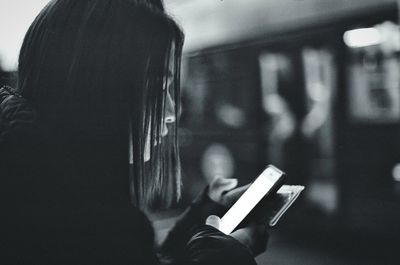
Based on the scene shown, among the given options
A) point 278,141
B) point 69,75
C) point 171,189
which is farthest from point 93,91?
point 278,141

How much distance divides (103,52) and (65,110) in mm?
140

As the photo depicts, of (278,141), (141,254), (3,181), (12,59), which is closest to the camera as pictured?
(3,181)

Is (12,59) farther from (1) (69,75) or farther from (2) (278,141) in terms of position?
(2) (278,141)

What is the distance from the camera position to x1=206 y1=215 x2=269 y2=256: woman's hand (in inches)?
45.5

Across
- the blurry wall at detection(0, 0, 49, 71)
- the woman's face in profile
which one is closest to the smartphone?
the woman's face in profile

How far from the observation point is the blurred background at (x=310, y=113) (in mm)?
2430

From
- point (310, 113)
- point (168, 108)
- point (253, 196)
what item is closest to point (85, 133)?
point (168, 108)

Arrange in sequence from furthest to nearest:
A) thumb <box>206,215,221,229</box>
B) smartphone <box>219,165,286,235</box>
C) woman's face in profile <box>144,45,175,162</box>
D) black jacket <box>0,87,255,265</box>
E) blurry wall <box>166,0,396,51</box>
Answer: blurry wall <box>166,0,396,51</box> < thumb <box>206,215,221,229</box> < smartphone <box>219,165,286,235</box> < woman's face in profile <box>144,45,175,162</box> < black jacket <box>0,87,255,265</box>

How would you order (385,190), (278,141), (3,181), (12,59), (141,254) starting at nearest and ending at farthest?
(3,181) < (141,254) < (12,59) < (385,190) < (278,141)

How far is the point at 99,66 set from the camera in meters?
0.96

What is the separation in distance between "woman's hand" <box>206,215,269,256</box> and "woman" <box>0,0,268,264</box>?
0.34 feet

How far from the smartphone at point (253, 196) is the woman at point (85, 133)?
0.56 ft

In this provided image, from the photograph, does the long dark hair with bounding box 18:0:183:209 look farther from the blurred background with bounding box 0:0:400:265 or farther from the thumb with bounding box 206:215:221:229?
the blurred background with bounding box 0:0:400:265

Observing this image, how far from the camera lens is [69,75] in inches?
37.0
